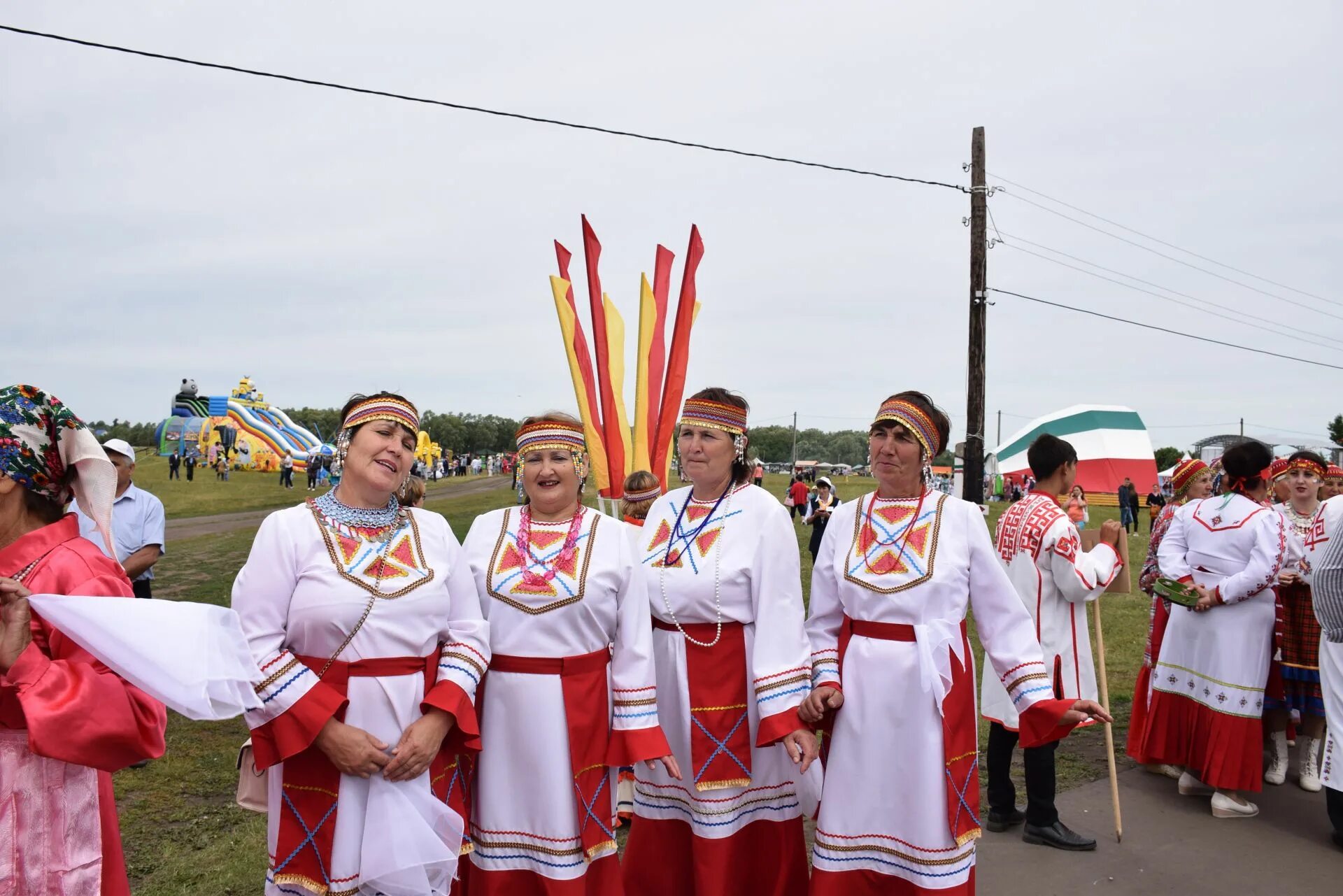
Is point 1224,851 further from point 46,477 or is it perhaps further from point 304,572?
point 46,477

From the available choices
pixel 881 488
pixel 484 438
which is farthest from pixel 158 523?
pixel 484 438

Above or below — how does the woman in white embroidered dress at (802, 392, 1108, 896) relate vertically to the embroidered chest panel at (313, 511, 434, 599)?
below

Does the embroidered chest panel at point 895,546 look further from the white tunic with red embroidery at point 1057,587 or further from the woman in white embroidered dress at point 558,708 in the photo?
the white tunic with red embroidery at point 1057,587

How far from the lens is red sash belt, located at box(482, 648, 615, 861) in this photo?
3.27 meters

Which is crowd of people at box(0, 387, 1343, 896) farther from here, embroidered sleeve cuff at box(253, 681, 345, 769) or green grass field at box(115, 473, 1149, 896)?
green grass field at box(115, 473, 1149, 896)

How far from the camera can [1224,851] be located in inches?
194

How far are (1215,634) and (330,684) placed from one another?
498cm

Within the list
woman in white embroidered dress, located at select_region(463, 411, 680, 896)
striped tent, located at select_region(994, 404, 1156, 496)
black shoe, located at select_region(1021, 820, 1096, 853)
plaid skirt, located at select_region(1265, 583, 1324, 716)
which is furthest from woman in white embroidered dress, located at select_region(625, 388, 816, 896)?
striped tent, located at select_region(994, 404, 1156, 496)

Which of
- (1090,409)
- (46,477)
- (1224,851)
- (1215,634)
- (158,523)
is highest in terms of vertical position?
(1090,409)

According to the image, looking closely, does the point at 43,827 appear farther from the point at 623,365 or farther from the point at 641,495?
the point at 623,365

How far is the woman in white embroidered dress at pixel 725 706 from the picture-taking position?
3637 millimetres

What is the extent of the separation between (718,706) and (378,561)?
4.84 feet

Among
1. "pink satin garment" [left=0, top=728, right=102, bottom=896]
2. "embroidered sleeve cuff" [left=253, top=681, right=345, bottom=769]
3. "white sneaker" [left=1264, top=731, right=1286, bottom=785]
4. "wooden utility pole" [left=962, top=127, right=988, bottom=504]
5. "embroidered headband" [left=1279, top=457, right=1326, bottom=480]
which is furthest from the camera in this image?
"wooden utility pole" [left=962, top=127, right=988, bottom=504]

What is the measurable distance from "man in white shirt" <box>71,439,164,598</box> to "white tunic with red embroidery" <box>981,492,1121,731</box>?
5.23m
